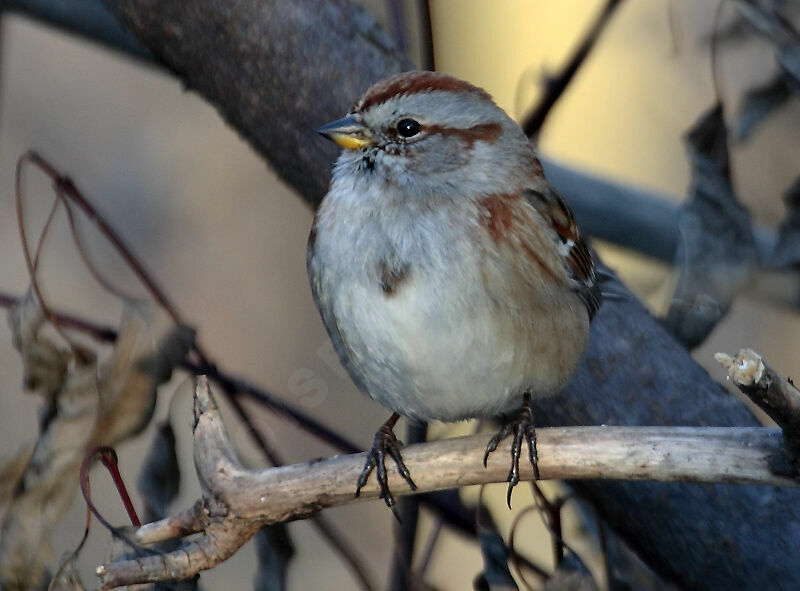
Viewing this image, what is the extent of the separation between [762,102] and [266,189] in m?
2.50

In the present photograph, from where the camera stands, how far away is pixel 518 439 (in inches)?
77.7

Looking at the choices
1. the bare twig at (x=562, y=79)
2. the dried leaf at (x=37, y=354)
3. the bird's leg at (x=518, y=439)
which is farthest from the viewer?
the bare twig at (x=562, y=79)

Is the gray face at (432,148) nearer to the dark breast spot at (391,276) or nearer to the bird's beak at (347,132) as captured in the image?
the bird's beak at (347,132)

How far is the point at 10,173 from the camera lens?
4.44 metres

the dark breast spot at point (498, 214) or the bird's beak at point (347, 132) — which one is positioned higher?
the bird's beak at point (347, 132)

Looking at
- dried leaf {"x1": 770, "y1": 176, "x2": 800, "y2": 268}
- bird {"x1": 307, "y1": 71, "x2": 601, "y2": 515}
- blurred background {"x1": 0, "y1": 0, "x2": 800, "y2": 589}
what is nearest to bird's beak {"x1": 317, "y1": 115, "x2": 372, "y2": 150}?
bird {"x1": 307, "y1": 71, "x2": 601, "y2": 515}

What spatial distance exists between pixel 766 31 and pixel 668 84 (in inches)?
65.8

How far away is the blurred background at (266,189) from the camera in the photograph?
13.3ft

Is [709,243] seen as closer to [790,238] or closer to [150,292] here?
[790,238]

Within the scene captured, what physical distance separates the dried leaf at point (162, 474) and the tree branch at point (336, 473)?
266 millimetres

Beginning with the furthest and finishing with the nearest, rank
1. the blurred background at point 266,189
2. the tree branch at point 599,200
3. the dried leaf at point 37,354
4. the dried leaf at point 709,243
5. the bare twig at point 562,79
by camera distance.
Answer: the blurred background at point 266,189 < the tree branch at point 599,200 < the bare twig at point 562,79 < the dried leaf at point 709,243 < the dried leaf at point 37,354

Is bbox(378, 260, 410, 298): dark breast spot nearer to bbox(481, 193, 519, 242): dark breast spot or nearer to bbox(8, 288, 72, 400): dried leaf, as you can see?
bbox(481, 193, 519, 242): dark breast spot

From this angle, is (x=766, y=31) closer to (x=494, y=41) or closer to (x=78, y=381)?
(x=78, y=381)

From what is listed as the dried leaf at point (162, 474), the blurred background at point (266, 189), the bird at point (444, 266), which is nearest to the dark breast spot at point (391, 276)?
the bird at point (444, 266)
